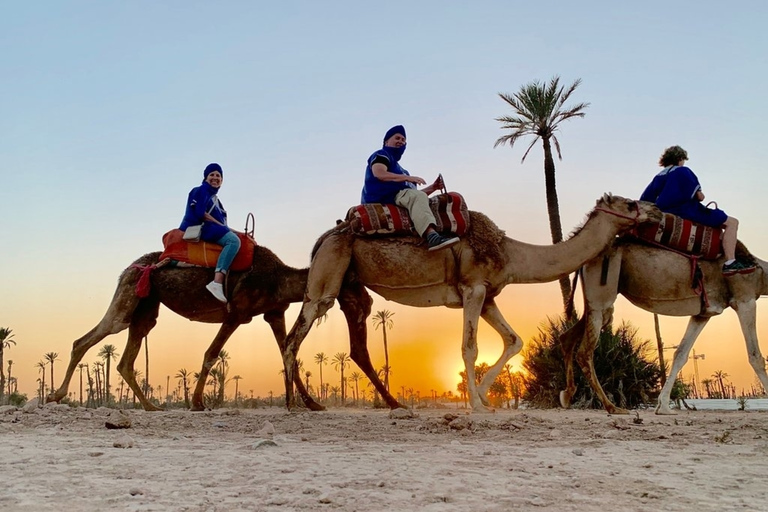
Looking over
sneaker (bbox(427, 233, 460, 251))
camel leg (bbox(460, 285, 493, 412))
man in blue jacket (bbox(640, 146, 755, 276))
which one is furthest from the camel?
sneaker (bbox(427, 233, 460, 251))

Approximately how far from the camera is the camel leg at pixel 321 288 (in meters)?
8.69

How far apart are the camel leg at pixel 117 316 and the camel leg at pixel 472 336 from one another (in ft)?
17.6

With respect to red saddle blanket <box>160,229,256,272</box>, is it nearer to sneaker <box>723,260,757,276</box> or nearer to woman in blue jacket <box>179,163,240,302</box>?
woman in blue jacket <box>179,163,240,302</box>

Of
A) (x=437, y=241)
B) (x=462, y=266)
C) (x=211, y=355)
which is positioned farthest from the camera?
(x=211, y=355)

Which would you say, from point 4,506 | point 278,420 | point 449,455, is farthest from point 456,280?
point 4,506

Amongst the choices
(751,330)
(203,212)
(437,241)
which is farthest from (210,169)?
(751,330)

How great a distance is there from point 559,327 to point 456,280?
8.57 m

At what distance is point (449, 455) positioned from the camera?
4.52 metres

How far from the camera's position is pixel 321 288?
8.85 meters

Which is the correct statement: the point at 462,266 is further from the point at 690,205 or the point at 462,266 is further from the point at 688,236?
the point at 690,205

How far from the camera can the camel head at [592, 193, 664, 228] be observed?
29.7 ft

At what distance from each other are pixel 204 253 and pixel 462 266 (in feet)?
13.4

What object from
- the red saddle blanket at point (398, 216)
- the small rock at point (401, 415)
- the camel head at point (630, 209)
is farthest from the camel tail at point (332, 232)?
the camel head at point (630, 209)

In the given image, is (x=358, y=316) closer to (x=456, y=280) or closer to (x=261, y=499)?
(x=456, y=280)
